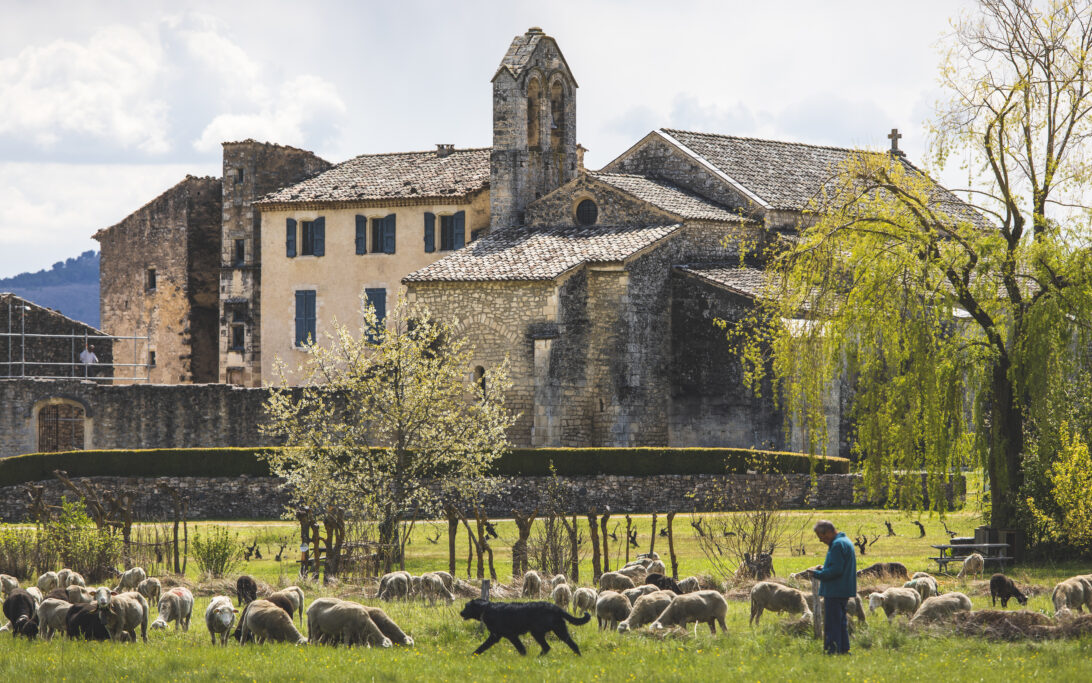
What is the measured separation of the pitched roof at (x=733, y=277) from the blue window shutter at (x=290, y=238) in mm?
16070

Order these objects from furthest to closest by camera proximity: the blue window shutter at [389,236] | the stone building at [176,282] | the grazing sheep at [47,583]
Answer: the stone building at [176,282]
the blue window shutter at [389,236]
the grazing sheep at [47,583]

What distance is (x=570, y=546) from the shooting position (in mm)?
24484

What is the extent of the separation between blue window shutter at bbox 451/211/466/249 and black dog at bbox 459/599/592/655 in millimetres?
33473

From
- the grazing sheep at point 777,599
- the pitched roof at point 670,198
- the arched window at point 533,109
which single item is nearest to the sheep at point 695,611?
the grazing sheep at point 777,599

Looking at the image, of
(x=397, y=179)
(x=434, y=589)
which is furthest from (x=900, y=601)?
(x=397, y=179)

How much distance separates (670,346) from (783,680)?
27.8 metres

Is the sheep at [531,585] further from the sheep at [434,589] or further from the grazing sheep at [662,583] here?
the grazing sheep at [662,583]

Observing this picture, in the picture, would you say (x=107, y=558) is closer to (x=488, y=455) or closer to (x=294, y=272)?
(x=488, y=455)

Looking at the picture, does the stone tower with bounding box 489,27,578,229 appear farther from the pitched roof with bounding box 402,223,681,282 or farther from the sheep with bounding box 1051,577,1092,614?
the sheep with bounding box 1051,577,1092,614

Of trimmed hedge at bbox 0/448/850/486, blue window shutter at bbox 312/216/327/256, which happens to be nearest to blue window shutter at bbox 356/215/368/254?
blue window shutter at bbox 312/216/327/256

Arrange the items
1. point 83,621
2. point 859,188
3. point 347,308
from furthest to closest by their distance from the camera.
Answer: point 347,308 < point 859,188 < point 83,621

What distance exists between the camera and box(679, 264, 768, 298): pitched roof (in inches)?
1560

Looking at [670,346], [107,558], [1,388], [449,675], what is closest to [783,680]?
[449,675]

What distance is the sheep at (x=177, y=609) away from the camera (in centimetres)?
1788
